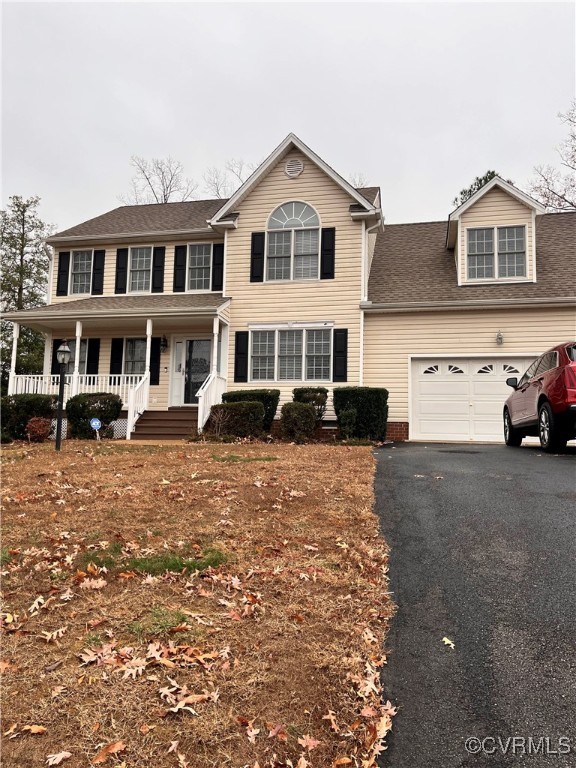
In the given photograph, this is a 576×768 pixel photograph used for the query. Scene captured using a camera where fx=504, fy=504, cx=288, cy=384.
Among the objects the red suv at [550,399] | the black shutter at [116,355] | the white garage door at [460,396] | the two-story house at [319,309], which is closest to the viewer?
the red suv at [550,399]

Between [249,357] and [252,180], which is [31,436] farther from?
[252,180]

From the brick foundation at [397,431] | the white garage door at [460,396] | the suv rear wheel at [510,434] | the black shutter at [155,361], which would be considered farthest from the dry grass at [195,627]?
the black shutter at [155,361]

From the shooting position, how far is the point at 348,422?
42.2 feet

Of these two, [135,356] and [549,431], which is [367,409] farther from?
[135,356]

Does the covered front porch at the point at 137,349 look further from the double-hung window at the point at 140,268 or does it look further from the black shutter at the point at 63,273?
the black shutter at the point at 63,273

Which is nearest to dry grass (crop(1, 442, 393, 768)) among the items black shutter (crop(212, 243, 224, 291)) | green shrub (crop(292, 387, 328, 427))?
green shrub (crop(292, 387, 328, 427))

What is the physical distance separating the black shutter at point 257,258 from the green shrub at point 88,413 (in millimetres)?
5522

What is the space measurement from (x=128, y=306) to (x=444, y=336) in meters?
9.47

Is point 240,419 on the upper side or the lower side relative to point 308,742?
upper

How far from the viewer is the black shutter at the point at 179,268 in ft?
54.5

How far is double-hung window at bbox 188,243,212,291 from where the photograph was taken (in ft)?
54.2

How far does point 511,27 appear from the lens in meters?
9.98

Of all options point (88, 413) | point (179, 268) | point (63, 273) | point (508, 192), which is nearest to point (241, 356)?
point (179, 268)

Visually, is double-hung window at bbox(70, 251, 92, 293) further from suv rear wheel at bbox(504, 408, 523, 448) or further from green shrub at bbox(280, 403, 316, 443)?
suv rear wheel at bbox(504, 408, 523, 448)
